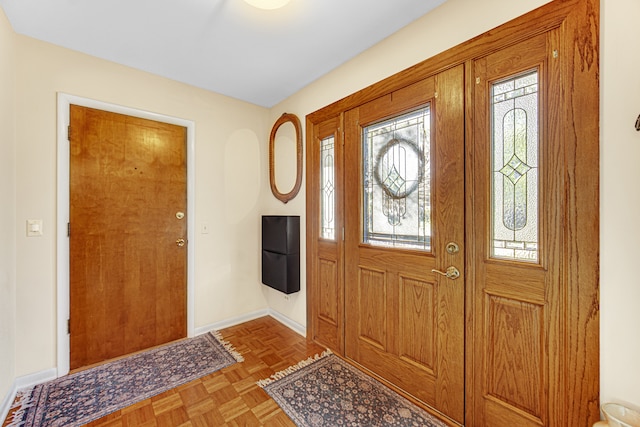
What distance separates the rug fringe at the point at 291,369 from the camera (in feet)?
6.38

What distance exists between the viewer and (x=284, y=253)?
2.67 meters

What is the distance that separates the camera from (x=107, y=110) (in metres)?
2.26

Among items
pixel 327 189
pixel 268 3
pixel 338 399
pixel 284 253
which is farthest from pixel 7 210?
pixel 338 399

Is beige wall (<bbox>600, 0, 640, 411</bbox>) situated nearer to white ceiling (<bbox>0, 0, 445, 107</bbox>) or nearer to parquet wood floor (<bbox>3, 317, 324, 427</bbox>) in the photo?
white ceiling (<bbox>0, 0, 445, 107</bbox>)

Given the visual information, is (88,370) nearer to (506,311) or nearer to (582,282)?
(506,311)

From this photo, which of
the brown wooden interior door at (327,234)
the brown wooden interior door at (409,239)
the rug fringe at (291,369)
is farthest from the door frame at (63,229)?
the brown wooden interior door at (409,239)

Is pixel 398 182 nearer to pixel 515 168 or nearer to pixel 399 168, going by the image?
pixel 399 168

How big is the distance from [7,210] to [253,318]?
2.23m

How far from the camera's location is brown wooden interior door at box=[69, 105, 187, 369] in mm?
2129

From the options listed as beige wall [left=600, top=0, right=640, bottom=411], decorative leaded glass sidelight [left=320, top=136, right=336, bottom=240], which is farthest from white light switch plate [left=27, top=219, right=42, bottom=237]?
beige wall [left=600, top=0, right=640, bottom=411]

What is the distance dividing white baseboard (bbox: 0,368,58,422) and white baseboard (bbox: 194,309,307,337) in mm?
1030

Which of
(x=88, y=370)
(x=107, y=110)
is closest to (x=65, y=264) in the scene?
(x=88, y=370)

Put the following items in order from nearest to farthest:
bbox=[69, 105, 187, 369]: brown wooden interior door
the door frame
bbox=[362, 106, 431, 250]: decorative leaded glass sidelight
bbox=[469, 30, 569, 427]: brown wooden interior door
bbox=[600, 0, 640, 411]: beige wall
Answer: bbox=[600, 0, 640, 411]: beige wall, bbox=[469, 30, 569, 427]: brown wooden interior door, bbox=[362, 106, 431, 250]: decorative leaded glass sidelight, the door frame, bbox=[69, 105, 187, 369]: brown wooden interior door

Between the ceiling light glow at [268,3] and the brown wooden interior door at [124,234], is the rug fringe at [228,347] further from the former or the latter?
the ceiling light glow at [268,3]
